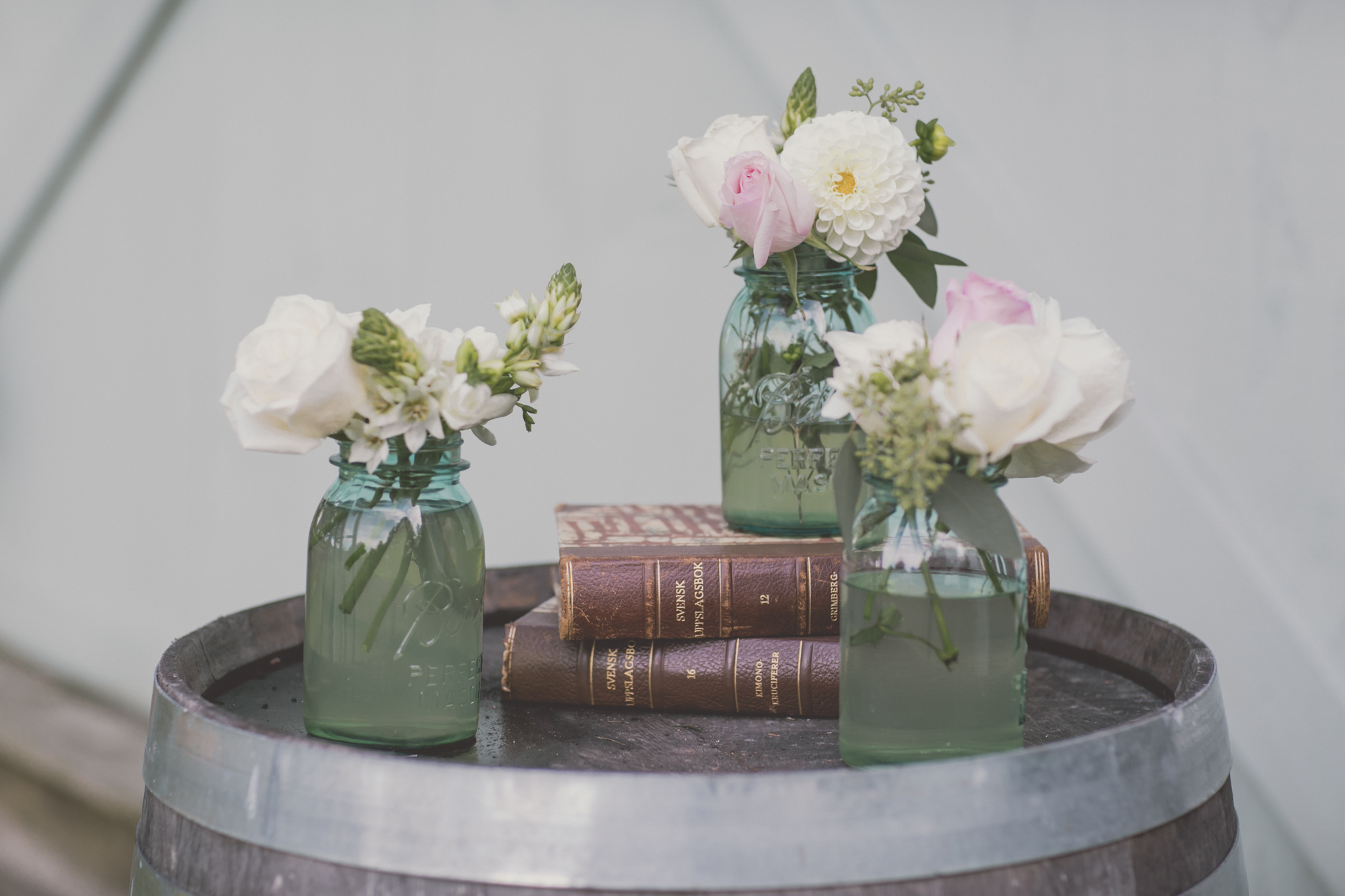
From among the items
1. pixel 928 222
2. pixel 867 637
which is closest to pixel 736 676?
pixel 867 637

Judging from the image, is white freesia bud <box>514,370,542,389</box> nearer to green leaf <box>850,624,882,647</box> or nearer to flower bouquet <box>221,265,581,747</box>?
flower bouquet <box>221,265,581,747</box>

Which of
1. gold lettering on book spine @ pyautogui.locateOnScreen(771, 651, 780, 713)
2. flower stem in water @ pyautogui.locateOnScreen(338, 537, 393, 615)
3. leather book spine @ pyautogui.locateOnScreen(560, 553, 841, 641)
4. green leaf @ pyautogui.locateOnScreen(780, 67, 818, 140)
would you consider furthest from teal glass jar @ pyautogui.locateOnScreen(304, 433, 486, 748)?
green leaf @ pyautogui.locateOnScreen(780, 67, 818, 140)

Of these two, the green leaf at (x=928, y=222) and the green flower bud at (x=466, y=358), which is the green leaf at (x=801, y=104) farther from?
the green flower bud at (x=466, y=358)

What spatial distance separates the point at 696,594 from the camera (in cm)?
79

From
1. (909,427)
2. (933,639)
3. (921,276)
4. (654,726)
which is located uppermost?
(921,276)

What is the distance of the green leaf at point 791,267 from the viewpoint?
2.56 feet

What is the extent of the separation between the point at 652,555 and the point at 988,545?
0.27m

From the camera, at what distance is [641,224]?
1.71 metres

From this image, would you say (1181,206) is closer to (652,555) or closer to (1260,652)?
(1260,652)

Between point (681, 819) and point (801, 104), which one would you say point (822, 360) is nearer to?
point (801, 104)

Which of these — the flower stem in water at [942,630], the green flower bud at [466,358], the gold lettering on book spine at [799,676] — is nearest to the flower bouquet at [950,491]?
the flower stem in water at [942,630]

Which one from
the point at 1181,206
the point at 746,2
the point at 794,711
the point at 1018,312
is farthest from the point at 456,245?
the point at 1018,312

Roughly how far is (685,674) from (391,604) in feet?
0.72

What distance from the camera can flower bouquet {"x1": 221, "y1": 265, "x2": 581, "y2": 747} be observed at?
2.15 feet
